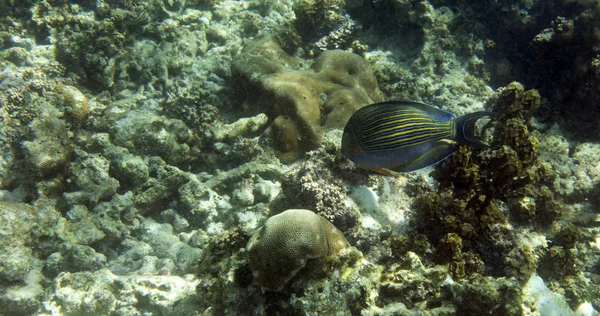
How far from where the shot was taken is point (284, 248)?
266 centimetres

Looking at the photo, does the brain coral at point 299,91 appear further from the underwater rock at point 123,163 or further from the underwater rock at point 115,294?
the underwater rock at point 115,294

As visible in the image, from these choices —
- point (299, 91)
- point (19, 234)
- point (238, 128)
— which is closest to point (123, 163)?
point (19, 234)

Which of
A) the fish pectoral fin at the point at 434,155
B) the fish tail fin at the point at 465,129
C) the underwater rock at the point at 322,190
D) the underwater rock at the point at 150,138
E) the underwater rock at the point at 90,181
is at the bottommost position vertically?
the underwater rock at the point at 90,181

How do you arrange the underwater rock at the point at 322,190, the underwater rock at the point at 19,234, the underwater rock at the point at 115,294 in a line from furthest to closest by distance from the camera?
the underwater rock at the point at 19,234, the underwater rock at the point at 115,294, the underwater rock at the point at 322,190

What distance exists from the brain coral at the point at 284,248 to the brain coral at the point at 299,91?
2.40 m

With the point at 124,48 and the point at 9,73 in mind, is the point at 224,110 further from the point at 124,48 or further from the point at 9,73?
the point at 9,73

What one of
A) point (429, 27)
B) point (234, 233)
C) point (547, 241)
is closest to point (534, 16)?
point (429, 27)

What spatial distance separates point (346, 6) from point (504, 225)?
6725 mm

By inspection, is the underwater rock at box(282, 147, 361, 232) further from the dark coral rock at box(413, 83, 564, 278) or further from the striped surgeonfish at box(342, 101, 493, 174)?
the striped surgeonfish at box(342, 101, 493, 174)

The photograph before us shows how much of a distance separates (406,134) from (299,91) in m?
3.08

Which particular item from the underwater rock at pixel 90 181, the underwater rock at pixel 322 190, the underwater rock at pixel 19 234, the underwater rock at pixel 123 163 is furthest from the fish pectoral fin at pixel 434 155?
the underwater rock at pixel 19 234

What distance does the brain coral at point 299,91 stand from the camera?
17.0ft

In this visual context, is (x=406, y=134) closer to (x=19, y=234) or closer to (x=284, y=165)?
(x=284, y=165)

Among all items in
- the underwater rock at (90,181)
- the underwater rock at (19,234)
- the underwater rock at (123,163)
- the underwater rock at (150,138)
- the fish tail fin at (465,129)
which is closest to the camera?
the fish tail fin at (465,129)
